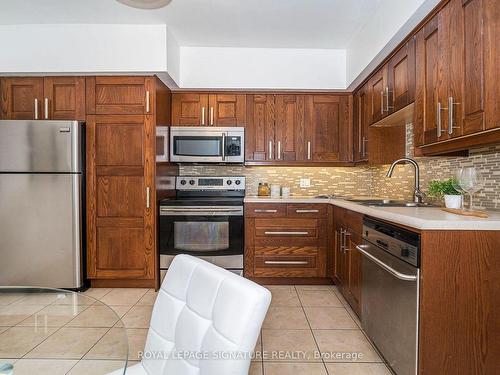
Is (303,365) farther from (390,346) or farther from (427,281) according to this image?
(427,281)

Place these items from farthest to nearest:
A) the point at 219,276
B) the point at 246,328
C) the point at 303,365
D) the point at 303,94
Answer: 1. the point at 303,94
2. the point at 303,365
3. the point at 219,276
4. the point at 246,328

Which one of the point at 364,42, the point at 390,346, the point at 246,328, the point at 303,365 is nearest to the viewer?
the point at 246,328

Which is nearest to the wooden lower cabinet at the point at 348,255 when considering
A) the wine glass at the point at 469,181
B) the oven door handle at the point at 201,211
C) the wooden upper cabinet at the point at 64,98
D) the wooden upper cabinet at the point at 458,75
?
the wine glass at the point at 469,181

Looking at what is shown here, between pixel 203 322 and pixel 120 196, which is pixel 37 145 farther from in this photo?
pixel 203 322

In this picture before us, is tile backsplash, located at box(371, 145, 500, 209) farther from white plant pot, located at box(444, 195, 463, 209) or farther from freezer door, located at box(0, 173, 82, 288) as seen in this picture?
freezer door, located at box(0, 173, 82, 288)

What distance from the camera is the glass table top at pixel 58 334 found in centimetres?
116

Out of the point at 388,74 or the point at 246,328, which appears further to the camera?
the point at 388,74

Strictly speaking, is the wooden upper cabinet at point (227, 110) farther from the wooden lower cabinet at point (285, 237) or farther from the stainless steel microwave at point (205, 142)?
the wooden lower cabinet at point (285, 237)

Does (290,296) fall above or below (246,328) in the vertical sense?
below

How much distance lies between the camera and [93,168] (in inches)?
115

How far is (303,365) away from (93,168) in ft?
7.98

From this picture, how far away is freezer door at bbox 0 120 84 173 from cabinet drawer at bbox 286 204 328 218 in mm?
2071

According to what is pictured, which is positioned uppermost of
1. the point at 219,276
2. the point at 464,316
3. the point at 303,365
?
the point at 219,276

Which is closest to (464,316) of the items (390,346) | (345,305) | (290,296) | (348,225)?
(390,346)
